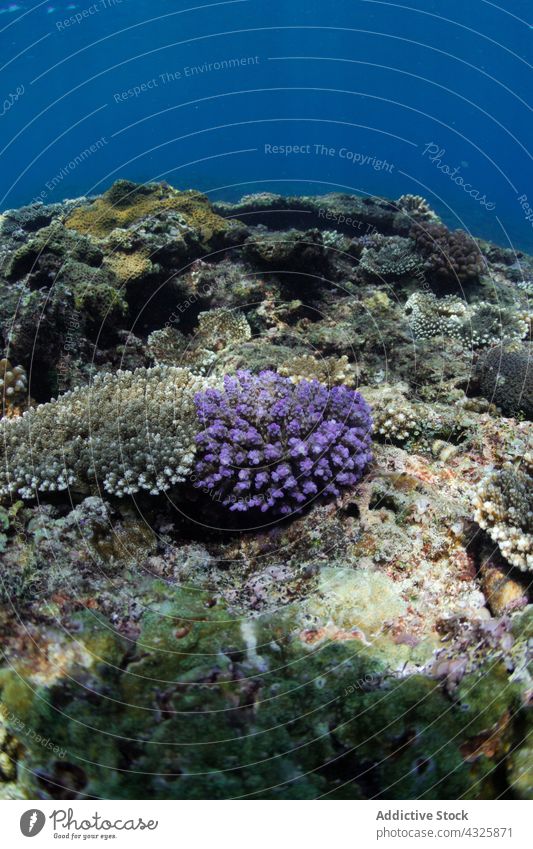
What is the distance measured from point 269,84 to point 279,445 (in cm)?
18388

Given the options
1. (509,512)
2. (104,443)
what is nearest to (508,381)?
(509,512)

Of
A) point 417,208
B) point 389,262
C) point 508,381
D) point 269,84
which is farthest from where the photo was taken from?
point 269,84

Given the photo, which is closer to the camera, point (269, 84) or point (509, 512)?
point (509, 512)

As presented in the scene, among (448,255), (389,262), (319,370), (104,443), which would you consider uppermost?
(389,262)

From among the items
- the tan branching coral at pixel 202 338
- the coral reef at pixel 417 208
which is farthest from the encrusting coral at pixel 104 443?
the coral reef at pixel 417 208

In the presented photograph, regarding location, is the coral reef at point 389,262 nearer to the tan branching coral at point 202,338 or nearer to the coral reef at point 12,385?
the tan branching coral at point 202,338

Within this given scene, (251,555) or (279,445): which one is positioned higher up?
(279,445)

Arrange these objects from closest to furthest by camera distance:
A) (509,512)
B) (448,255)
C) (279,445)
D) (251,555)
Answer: (509,512), (251,555), (279,445), (448,255)

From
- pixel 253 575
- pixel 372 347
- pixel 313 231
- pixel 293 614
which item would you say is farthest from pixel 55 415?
pixel 313 231

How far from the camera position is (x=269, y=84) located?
15350cm

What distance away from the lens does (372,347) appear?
955 cm

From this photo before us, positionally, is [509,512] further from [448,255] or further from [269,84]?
[269,84]

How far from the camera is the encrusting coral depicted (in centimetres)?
545

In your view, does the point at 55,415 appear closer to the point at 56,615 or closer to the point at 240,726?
the point at 56,615
